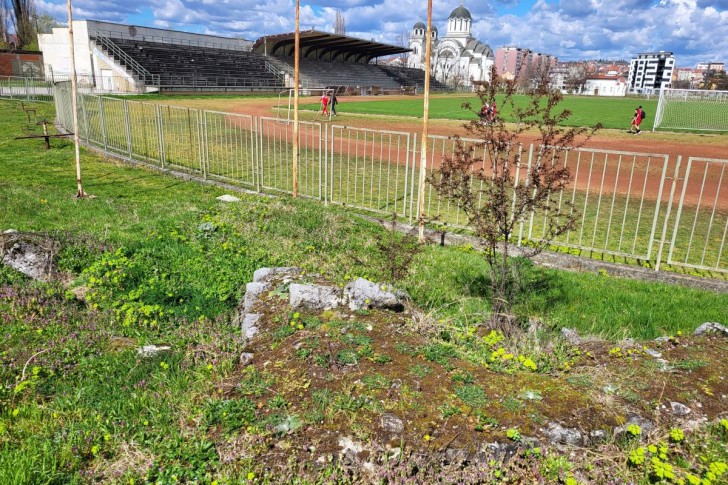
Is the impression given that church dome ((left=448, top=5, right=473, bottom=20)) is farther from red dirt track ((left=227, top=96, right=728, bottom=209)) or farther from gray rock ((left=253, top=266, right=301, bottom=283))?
gray rock ((left=253, top=266, right=301, bottom=283))

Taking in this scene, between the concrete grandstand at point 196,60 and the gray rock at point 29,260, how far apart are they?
39.2 meters

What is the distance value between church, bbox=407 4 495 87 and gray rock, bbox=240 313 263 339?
106909 mm

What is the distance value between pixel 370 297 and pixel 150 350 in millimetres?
1969

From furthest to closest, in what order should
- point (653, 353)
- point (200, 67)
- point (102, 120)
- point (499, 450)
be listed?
point (200, 67), point (102, 120), point (653, 353), point (499, 450)

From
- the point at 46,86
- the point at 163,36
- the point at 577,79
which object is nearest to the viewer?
the point at 577,79

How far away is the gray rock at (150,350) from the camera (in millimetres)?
4527

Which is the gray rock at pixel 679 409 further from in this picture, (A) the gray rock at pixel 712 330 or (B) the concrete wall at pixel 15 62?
(B) the concrete wall at pixel 15 62

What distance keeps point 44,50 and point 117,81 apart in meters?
9.98

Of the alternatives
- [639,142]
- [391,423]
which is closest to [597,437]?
[391,423]

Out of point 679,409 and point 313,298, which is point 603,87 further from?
point 679,409

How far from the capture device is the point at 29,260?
605 cm

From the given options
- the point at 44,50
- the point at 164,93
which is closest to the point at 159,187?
the point at 164,93

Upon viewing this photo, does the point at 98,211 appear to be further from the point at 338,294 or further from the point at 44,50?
the point at 44,50

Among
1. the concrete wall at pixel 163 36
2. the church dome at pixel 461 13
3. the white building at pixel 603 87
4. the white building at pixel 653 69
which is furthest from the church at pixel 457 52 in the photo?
Result: the white building at pixel 653 69
